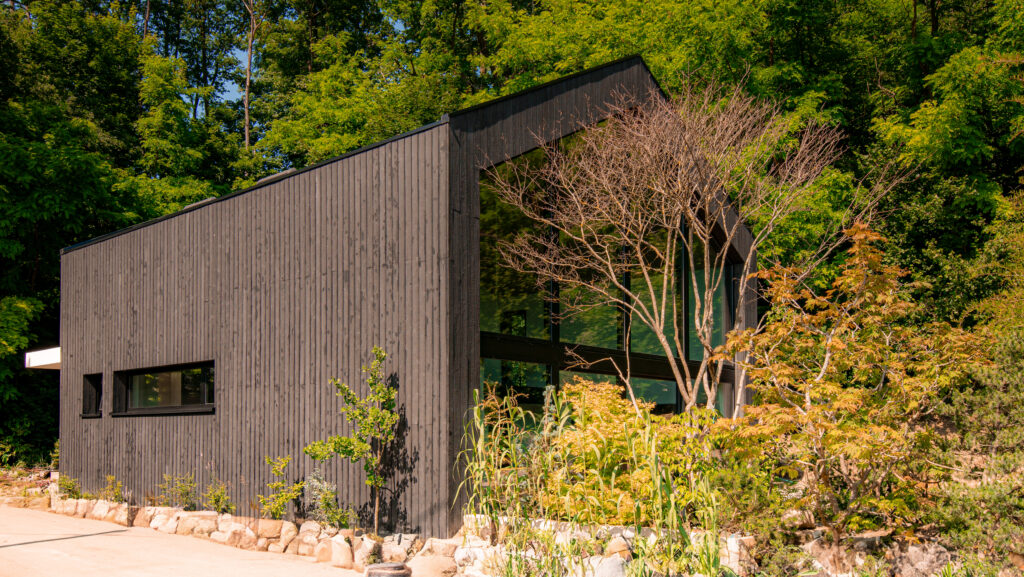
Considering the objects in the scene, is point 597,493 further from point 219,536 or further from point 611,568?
point 219,536

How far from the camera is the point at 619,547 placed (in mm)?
5844

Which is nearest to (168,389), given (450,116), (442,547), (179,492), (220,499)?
(179,492)

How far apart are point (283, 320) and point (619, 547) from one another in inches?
184

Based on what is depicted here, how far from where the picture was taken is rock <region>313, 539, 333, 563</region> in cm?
700

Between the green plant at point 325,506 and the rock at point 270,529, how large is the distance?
0.32 metres

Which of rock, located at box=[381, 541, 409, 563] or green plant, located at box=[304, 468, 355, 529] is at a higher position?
green plant, located at box=[304, 468, 355, 529]

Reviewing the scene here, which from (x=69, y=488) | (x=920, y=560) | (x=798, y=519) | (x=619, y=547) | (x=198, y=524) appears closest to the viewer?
(x=619, y=547)

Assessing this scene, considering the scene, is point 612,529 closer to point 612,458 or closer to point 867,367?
point 612,458

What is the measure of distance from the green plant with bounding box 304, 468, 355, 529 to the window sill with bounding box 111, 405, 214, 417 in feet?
7.32

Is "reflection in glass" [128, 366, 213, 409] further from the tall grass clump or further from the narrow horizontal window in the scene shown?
the tall grass clump

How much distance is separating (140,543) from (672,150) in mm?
7131

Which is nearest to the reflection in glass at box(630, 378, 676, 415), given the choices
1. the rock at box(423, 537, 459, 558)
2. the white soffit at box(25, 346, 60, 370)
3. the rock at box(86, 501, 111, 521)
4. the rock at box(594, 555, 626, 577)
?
the rock at box(423, 537, 459, 558)

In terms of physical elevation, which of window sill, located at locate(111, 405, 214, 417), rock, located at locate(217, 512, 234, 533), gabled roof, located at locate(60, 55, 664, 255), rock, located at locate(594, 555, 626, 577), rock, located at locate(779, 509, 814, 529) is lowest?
rock, located at locate(217, 512, 234, 533)

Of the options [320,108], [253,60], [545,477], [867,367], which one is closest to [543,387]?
[545,477]
